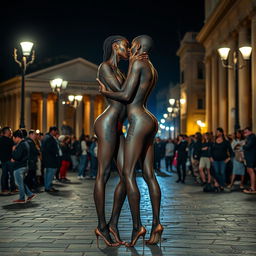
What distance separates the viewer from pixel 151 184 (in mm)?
6883

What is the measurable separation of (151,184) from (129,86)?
124cm

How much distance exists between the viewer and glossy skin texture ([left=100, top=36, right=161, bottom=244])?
22.0ft

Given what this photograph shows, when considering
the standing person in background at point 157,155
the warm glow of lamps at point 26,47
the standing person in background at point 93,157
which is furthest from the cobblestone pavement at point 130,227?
the standing person in background at point 157,155

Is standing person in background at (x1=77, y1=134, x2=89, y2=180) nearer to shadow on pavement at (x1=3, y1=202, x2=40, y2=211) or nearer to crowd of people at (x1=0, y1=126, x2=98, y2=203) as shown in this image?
crowd of people at (x1=0, y1=126, x2=98, y2=203)

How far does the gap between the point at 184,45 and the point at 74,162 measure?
125 feet

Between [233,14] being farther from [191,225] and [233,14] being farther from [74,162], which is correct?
[191,225]

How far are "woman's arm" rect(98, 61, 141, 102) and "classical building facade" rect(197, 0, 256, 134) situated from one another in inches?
898

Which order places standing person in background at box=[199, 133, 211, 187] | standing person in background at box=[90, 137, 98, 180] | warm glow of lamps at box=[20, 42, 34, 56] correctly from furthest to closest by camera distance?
standing person in background at box=[90, 137, 98, 180] → warm glow of lamps at box=[20, 42, 34, 56] → standing person in background at box=[199, 133, 211, 187]

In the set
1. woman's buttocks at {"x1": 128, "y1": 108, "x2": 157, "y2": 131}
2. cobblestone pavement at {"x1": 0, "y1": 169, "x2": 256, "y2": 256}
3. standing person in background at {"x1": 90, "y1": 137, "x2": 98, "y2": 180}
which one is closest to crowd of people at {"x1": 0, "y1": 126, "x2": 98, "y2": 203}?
cobblestone pavement at {"x1": 0, "y1": 169, "x2": 256, "y2": 256}

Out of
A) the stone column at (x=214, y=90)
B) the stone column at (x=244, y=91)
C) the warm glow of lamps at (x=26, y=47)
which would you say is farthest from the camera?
the stone column at (x=214, y=90)

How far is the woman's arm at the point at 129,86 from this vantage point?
262 inches

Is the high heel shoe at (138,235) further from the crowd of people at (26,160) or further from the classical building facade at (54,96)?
the classical building facade at (54,96)

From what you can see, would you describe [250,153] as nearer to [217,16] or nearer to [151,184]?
[151,184]

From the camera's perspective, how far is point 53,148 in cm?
1627
